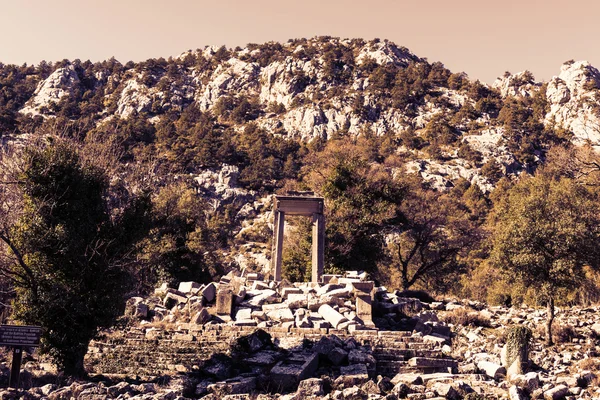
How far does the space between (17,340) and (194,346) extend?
5.25 metres

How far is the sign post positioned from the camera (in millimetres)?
11719

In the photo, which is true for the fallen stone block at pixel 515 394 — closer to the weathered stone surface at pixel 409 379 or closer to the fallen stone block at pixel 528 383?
the fallen stone block at pixel 528 383

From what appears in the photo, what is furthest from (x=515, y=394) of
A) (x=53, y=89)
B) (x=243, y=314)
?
(x=53, y=89)

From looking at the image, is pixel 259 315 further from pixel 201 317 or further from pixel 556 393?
pixel 556 393

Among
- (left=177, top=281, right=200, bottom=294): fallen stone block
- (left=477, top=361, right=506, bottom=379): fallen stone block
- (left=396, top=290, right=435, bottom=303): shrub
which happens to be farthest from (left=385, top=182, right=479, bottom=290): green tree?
(left=477, top=361, right=506, bottom=379): fallen stone block

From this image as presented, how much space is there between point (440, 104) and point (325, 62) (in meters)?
24.0

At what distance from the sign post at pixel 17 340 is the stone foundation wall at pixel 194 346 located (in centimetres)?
284

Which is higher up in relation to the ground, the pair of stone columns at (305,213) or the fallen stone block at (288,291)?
the pair of stone columns at (305,213)

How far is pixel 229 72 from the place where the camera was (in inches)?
4156

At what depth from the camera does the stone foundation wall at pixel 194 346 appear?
14.7 m

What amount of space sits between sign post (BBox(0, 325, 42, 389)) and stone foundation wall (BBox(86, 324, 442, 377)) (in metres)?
2.84

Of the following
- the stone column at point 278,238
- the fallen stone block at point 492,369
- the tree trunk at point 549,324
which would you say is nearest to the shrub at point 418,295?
the stone column at point 278,238

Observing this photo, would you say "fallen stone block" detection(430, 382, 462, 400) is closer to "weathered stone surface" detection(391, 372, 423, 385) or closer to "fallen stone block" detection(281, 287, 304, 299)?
"weathered stone surface" detection(391, 372, 423, 385)

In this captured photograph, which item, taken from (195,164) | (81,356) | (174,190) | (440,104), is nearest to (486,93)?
(440,104)
